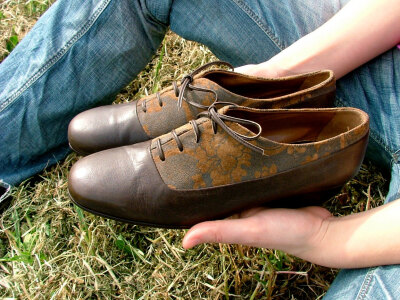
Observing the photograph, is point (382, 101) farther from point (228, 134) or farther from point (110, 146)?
point (110, 146)

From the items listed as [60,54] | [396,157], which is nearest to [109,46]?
[60,54]

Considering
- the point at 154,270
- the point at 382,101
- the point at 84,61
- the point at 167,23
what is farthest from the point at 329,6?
the point at 154,270

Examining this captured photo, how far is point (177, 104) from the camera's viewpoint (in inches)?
47.7

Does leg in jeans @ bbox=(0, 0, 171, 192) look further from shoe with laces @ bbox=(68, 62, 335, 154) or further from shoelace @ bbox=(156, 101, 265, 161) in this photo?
shoelace @ bbox=(156, 101, 265, 161)

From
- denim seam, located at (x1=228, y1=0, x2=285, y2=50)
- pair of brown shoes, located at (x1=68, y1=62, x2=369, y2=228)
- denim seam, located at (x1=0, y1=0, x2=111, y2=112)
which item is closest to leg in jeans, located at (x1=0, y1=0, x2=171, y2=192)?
denim seam, located at (x1=0, y1=0, x2=111, y2=112)

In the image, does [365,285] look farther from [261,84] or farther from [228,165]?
[261,84]

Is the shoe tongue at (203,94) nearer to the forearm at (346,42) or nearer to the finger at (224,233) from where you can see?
the forearm at (346,42)

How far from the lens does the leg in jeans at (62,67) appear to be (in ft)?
4.22

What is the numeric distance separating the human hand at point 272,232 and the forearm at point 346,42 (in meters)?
0.46

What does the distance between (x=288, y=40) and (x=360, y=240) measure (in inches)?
25.9

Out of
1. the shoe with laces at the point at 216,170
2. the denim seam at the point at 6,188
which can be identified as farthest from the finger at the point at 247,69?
the denim seam at the point at 6,188

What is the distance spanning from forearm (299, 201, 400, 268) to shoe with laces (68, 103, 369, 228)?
0.11m

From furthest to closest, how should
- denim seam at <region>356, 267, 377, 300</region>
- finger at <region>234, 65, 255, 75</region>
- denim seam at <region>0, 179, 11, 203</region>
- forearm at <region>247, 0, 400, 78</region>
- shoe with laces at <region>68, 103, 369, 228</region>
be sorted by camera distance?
denim seam at <region>0, 179, 11, 203</region>, finger at <region>234, 65, 255, 75</region>, forearm at <region>247, 0, 400, 78</region>, shoe with laces at <region>68, 103, 369, 228</region>, denim seam at <region>356, 267, 377, 300</region>

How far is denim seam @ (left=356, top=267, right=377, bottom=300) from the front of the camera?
0.88 m
